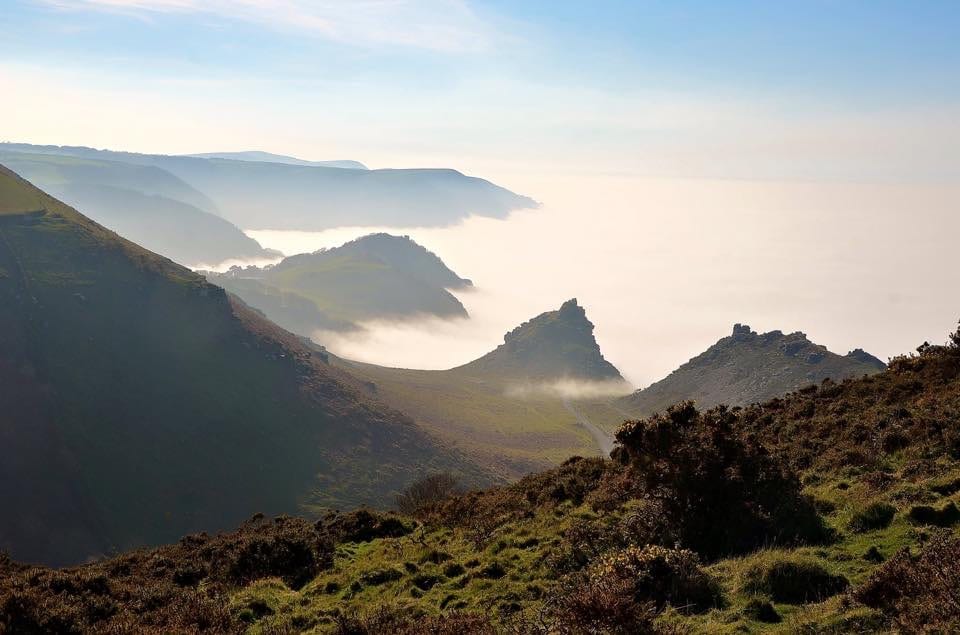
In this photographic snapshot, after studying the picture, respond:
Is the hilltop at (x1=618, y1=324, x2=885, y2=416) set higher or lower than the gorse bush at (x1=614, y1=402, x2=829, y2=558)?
higher

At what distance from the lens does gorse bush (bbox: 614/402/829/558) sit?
50.5 ft

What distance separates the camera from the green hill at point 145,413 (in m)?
102

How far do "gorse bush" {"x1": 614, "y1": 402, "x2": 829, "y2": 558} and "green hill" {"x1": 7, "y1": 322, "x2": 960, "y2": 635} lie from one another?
0.04 metres

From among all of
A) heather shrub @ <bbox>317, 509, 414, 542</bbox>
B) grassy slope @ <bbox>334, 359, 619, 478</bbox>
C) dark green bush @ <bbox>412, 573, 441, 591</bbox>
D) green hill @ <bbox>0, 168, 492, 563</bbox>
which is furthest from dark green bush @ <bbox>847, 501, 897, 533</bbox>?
grassy slope @ <bbox>334, 359, 619, 478</bbox>

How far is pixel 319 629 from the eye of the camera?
581 inches

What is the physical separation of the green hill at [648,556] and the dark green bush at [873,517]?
1.1 inches

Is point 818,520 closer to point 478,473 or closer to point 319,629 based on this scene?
point 319,629

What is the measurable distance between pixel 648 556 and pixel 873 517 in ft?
17.3

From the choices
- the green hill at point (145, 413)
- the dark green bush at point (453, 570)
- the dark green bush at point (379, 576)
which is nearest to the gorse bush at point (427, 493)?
the dark green bush at point (379, 576)

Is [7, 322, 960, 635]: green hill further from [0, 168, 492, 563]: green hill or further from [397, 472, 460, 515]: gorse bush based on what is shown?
[0, 168, 492, 563]: green hill

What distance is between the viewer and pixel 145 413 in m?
117

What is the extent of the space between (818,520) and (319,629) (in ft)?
34.5

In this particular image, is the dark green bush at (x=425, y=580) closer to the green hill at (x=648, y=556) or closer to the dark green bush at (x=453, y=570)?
the green hill at (x=648, y=556)

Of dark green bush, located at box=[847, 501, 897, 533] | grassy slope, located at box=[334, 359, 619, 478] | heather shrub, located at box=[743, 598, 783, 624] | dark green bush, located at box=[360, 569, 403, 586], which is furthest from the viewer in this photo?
grassy slope, located at box=[334, 359, 619, 478]
